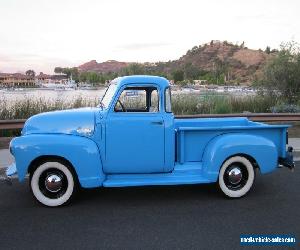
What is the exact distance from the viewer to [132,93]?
5695mm

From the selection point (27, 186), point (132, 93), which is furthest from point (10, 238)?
point (132, 93)

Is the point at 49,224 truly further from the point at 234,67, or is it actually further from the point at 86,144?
the point at 234,67

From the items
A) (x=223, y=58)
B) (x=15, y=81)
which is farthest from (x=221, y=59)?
(x=15, y=81)

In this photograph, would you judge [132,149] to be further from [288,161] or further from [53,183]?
[288,161]

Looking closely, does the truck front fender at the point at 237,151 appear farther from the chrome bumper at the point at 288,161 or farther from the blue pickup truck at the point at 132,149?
the chrome bumper at the point at 288,161

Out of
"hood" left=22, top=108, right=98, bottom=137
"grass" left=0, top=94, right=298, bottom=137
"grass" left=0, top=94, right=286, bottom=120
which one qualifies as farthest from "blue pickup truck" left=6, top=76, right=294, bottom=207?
"grass" left=0, top=94, right=286, bottom=120

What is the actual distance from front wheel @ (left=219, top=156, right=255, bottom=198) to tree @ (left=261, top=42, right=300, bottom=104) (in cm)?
1220

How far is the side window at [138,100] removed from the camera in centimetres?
561

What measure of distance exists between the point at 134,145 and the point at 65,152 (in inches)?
38.0

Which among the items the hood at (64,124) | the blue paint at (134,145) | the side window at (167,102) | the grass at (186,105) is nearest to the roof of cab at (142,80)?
the blue paint at (134,145)

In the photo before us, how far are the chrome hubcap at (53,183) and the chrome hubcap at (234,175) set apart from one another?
2.47 m

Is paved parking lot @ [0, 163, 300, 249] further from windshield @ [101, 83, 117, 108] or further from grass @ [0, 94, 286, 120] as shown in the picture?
grass @ [0, 94, 286, 120]

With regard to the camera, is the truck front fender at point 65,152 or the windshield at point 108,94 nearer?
the truck front fender at point 65,152

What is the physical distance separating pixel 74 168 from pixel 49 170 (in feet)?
1.21
